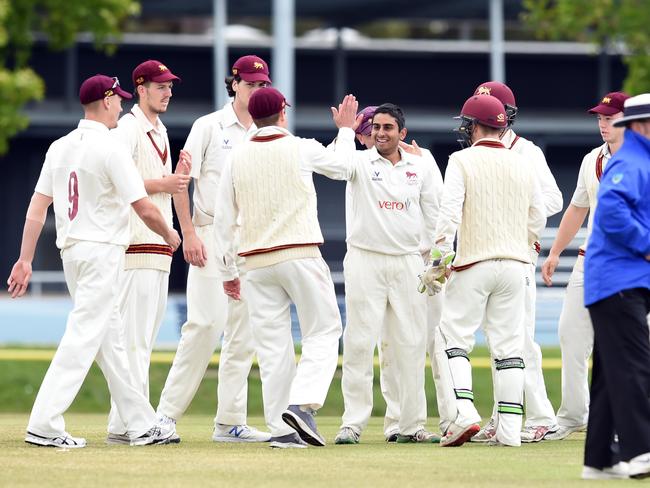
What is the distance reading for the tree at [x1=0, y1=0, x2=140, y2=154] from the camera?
2591 centimetres

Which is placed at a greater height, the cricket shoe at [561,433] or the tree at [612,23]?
the tree at [612,23]

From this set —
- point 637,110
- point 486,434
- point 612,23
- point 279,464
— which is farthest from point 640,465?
point 612,23

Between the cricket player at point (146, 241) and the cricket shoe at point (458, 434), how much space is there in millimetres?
1749

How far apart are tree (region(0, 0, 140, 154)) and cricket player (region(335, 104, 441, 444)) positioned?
16170 mm

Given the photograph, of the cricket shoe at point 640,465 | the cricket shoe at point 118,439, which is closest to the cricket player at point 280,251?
the cricket shoe at point 118,439

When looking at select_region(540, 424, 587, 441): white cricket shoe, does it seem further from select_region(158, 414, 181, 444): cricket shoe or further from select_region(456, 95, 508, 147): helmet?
select_region(158, 414, 181, 444): cricket shoe

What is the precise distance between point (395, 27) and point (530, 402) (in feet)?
88.6

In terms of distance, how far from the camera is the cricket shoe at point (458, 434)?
9.73 meters

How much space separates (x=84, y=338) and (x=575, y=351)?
3.52 m

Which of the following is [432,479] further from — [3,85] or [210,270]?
[3,85]

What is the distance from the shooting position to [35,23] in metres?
28.4

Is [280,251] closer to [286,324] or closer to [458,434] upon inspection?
[286,324]

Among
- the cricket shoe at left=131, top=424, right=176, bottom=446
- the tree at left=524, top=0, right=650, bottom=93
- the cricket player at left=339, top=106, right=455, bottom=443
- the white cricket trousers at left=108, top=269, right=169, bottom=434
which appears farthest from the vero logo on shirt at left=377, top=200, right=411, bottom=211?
the tree at left=524, top=0, right=650, bottom=93

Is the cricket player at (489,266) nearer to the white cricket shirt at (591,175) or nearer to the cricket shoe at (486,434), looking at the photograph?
the cricket shoe at (486,434)
